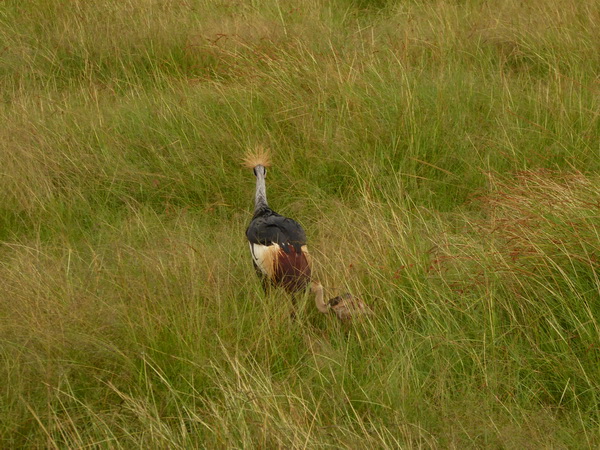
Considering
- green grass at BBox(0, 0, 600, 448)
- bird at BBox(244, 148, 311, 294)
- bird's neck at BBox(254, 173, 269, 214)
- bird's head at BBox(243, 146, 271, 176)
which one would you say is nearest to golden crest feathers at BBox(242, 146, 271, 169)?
bird's head at BBox(243, 146, 271, 176)

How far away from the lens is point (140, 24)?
6012mm

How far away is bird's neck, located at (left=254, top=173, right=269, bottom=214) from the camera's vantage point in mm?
4066

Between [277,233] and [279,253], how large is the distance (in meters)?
0.15

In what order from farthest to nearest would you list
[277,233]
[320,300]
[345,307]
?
[277,233]
[320,300]
[345,307]

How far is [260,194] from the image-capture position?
4113 millimetres

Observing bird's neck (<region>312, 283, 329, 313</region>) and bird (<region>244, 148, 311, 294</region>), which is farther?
bird (<region>244, 148, 311, 294</region>)

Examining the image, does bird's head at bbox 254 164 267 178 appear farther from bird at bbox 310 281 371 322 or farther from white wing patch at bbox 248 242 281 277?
bird at bbox 310 281 371 322

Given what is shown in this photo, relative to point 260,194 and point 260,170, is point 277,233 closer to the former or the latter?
point 260,194

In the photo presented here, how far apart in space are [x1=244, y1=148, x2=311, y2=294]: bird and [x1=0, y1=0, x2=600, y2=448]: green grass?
0.11 m

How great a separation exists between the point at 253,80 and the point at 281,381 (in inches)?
102

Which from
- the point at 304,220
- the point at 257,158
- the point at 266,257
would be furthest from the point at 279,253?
the point at 257,158

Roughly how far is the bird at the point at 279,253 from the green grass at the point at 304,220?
0.36ft

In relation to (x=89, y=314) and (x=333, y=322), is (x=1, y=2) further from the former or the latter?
(x=333, y=322)

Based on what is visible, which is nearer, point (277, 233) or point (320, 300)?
point (320, 300)
